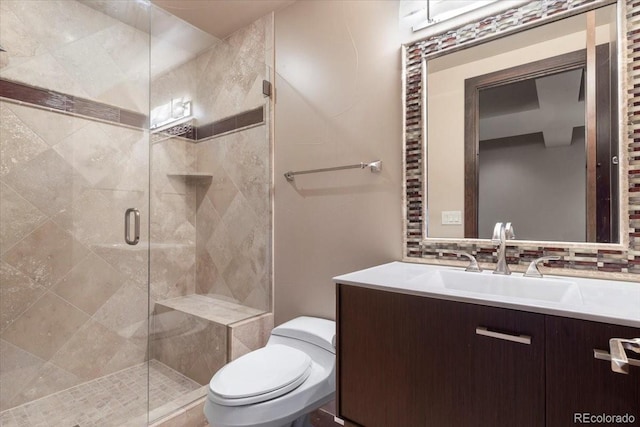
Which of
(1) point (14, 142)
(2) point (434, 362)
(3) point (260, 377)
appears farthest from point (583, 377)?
(1) point (14, 142)

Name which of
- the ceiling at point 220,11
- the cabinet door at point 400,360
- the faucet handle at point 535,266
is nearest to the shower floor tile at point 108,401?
the cabinet door at point 400,360

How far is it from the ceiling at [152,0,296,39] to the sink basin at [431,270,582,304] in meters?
1.86

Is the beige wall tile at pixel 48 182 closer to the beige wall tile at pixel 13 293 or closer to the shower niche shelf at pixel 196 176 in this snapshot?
the beige wall tile at pixel 13 293

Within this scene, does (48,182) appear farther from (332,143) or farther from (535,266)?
(535,266)

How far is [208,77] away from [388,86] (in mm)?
1518

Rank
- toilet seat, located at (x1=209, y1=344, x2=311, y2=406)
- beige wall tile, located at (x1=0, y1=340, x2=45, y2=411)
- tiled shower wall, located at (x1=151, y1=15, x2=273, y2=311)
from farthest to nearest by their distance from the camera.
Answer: tiled shower wall, located at (x1=151, y1=15, x2=273, y2=311), beige wall tile, located at (x1=0, y1=340, x2=45, y2=411), toilet seat, located at (x1=209, y1=344, x2=311, y2=406)

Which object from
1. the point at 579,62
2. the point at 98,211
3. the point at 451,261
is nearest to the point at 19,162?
the point at 98,211

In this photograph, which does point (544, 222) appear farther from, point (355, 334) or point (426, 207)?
point (355, 334)

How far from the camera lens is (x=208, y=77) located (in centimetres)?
233

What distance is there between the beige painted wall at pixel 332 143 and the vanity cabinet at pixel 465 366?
A: 0.59 meters

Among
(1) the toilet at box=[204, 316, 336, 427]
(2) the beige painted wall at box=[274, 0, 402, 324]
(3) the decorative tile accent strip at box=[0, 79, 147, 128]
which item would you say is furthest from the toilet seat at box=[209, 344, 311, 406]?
(3) the decorative tile accent strip at box=[0, 79, 147, 128]

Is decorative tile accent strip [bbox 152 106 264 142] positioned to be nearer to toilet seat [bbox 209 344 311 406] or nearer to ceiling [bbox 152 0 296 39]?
ceiling [bbox 152 0 296 39]

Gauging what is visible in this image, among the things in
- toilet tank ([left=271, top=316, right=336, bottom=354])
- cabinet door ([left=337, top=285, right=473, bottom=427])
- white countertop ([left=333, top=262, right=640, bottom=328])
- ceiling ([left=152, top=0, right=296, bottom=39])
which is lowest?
toilet tank ([left=271, top=316, right=336, bottom=354])

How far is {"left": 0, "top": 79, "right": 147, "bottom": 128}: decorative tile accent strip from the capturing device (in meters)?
1.61
